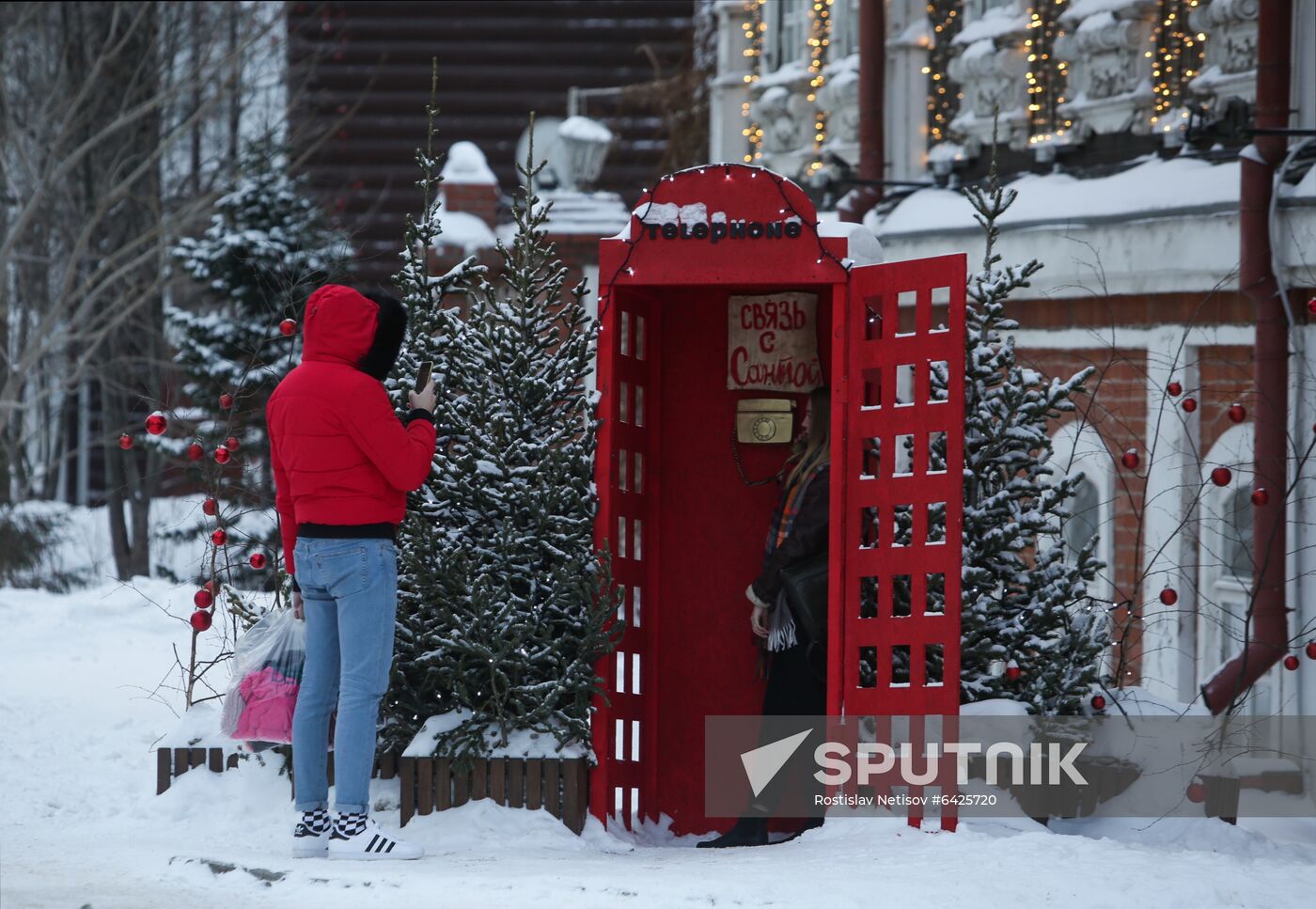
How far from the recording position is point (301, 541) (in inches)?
206

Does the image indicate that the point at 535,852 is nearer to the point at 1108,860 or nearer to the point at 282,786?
the point at 282,786

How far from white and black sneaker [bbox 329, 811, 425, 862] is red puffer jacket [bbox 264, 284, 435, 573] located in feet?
3.10

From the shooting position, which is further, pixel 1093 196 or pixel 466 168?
pixel 466 168

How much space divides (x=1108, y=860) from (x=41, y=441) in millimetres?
18266

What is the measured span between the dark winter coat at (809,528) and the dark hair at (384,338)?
157 cm

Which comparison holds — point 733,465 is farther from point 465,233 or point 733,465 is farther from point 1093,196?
point 465,233

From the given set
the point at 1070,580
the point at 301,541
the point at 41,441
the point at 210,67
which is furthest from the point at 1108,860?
the point at 41,441

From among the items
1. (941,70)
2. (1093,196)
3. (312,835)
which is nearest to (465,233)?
(941,70)

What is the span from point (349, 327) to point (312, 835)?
1604 mm

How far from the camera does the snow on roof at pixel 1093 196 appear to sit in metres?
8.35

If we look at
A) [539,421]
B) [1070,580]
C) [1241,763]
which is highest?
[539,421]

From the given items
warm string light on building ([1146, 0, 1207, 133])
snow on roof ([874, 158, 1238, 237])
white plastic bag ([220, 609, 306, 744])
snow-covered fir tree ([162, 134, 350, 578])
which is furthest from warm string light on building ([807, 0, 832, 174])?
white plastic bag ([220, 609, 306, 744])

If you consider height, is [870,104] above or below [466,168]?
below

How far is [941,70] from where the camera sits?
1129 cm
